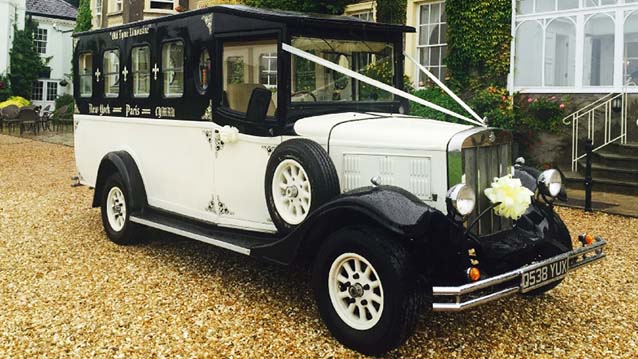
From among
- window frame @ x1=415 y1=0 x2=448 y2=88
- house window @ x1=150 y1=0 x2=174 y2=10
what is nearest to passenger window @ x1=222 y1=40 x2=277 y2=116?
window frame @ x1=415 y1=0 x2=448 y2=88

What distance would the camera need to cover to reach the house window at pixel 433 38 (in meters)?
13.8

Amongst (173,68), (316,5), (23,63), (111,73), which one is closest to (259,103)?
(173,68)

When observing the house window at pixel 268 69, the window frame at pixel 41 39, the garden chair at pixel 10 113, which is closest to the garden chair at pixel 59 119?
the garden chair at pixel 10 113

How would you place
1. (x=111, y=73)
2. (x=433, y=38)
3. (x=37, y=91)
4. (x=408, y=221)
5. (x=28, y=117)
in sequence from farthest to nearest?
(x=37, y=91), (x=28, y=117), (x=433, y=38), (x=111, y=73), (x=408, y=221)

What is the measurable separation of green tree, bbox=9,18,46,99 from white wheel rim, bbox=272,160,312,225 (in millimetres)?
34487

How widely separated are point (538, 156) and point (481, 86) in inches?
79.9

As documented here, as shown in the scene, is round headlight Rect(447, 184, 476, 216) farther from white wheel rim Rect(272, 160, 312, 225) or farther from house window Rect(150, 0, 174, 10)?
house window Rect(150, 0, 174, 10)

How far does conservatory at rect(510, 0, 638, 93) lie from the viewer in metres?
11.3

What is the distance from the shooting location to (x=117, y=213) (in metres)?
6.82

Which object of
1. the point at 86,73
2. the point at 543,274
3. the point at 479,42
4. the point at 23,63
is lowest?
the point at 543,274

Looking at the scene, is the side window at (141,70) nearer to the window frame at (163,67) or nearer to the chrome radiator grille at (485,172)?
the window frame at (163,67)

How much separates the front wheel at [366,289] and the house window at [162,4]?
22695 mm

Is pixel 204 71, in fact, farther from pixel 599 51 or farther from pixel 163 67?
pixel 599 51

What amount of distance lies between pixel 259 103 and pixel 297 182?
0.89 metres
